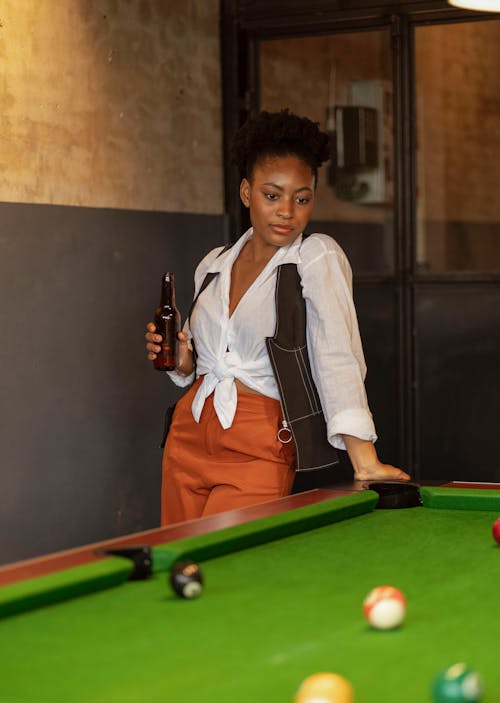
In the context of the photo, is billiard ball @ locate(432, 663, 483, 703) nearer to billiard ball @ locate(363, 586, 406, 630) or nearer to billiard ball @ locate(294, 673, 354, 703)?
billiard ball @ locate(294, 673, 354, 703)

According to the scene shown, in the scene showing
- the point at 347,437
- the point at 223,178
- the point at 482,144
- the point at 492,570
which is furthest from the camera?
the point at 482,144

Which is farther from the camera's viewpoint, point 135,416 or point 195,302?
point 135,416

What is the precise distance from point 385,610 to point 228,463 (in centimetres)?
167

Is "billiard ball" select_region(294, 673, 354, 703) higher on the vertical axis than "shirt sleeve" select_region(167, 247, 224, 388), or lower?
lower

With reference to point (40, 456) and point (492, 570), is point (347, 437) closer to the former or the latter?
point (492, 570)

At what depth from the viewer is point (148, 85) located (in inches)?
204

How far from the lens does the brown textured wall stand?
4.41 metres

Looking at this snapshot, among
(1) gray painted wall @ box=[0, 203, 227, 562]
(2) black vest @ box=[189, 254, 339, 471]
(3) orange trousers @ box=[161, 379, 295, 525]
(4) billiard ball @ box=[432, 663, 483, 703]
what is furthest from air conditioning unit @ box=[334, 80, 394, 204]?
(4) billiard ball @ box=[432, 663, 483, 703]

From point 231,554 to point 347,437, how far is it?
3.40 feet

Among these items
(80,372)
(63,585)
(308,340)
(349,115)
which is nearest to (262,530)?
(63,585)

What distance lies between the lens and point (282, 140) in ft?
11.6

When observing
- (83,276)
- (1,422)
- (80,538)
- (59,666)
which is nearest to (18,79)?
(83,276)

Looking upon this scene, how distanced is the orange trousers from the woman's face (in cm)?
48

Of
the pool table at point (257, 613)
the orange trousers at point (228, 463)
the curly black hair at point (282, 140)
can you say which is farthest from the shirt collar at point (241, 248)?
the pool table at point (257, 613)
